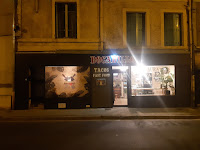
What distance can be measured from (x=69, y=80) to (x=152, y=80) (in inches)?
212

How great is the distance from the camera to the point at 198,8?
11.7 meters

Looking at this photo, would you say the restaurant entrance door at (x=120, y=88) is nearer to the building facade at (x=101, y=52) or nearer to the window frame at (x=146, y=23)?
the building facade at (x=101, y=52)

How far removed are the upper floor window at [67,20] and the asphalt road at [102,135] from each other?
5736 mm

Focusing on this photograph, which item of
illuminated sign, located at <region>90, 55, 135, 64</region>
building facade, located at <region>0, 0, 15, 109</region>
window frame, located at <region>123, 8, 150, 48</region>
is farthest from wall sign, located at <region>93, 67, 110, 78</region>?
building facade, located at <region>0, 0, 15, 109</region>

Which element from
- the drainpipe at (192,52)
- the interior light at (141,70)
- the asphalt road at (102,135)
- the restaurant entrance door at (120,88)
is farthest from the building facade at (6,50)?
the drainpipe at (192,52)

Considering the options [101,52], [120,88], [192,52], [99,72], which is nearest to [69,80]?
[99,72]

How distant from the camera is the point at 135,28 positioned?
38.2ft

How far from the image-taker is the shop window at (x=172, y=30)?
38.6 ft

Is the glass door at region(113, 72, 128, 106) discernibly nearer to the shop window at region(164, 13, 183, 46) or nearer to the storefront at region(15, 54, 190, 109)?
the storefront at region(15, 54, 190, 109)

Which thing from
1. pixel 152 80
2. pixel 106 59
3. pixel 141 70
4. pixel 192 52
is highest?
pixel 192 52

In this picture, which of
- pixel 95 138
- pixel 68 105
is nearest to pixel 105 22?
pixel 68 105

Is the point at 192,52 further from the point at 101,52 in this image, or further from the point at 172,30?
the point at 101,52

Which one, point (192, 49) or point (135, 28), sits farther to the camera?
point (135, 28)

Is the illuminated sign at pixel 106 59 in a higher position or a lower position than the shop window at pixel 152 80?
higher
